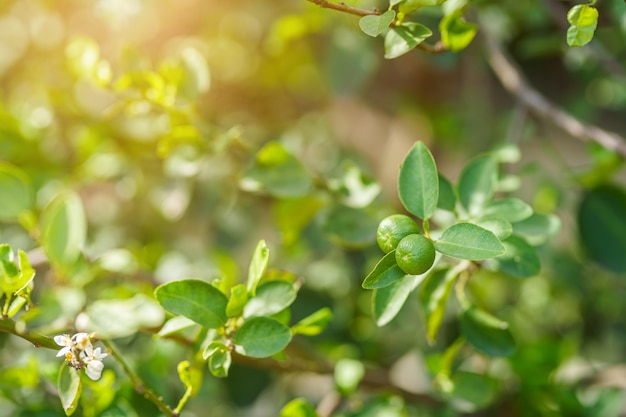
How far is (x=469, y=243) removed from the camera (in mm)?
525

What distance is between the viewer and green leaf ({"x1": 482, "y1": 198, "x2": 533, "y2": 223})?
65cm

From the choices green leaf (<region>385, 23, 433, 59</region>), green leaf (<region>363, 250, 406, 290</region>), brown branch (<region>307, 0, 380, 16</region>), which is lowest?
green leaf (<region>363, 250, 406, 290</region>)

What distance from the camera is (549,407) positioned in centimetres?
88

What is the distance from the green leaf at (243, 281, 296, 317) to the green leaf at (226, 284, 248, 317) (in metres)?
0.02

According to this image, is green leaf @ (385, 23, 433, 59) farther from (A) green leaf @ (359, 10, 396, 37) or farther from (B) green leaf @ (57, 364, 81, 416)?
(B) green leaf @ (57, 364, 81, 416)

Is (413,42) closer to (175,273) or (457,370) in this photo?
(457,370)

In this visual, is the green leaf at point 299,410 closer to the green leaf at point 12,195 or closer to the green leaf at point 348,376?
the green leaf at point 348,376

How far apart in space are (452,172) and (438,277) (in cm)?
89

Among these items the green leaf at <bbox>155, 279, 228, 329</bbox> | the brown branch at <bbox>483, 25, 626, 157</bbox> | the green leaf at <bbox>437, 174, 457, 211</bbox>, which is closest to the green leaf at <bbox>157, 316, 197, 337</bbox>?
the green leaf at <bbox>155, 279, 228, 329</bbox>

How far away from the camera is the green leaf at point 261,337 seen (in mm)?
590

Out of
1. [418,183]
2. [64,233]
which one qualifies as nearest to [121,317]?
[64,233]

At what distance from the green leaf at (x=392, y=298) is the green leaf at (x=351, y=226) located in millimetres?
191

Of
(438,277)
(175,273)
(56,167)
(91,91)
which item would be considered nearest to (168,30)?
(91,91)

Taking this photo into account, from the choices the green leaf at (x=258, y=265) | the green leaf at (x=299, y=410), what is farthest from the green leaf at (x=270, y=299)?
the green leaf at (x=299, y=410)
